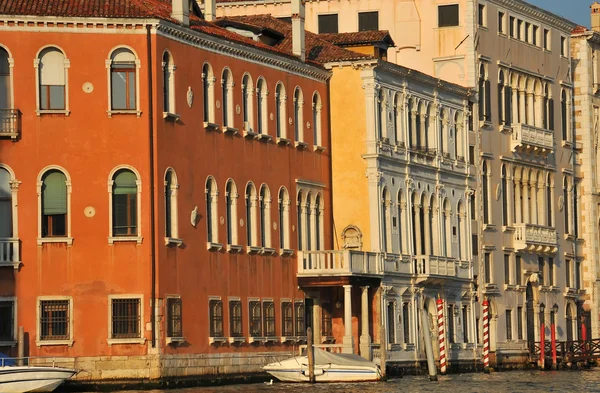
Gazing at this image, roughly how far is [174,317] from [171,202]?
3.16m

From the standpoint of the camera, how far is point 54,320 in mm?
55062

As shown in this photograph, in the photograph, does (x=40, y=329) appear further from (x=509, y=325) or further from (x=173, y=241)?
(x=509, y=325)

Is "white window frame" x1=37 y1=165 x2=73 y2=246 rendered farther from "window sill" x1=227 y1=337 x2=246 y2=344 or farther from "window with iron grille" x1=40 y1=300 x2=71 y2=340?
"window sill" x1=227 y1=337 x2=246 y2=344

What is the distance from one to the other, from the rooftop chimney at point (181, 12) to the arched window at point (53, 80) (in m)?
4.23

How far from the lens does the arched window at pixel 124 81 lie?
56.2 metres

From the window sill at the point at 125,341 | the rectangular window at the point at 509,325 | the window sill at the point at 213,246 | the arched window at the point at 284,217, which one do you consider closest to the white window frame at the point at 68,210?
the window sill at the point at 125,341

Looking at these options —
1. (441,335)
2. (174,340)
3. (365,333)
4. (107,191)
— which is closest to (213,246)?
(174,340)

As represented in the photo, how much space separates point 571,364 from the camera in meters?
80.9

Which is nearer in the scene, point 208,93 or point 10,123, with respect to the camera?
point 10,123

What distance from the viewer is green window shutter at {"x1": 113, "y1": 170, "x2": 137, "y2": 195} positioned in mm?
56062

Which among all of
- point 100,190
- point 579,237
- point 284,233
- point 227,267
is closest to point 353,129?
point 284,233

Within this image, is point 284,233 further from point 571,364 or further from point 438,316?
point 571,364

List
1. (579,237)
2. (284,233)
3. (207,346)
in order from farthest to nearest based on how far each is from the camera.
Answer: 1. (579,237)
2. (284,233)
3. (207,346)

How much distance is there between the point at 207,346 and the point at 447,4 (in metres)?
25.7
